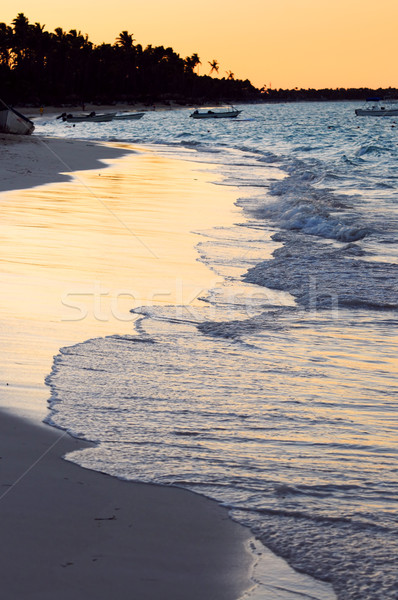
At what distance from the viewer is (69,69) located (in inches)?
5719

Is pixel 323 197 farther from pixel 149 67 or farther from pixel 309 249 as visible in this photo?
pixel 149 67

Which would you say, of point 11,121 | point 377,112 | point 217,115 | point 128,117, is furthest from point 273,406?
point 377,112

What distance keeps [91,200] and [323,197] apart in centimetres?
623

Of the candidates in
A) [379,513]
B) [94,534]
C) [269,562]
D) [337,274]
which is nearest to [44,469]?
[94,534]

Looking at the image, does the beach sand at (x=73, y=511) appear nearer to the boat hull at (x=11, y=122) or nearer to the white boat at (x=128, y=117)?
the boat hull at (x=11, y=122)

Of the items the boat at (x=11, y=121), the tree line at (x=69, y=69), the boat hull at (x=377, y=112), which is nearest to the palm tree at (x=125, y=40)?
the tree line at (x=69, y=69)

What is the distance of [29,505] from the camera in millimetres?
3236

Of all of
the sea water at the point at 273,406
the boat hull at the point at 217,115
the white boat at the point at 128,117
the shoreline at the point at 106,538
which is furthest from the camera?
the boat hull at the point at 217,115

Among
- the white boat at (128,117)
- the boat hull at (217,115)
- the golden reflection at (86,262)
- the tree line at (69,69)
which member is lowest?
the golden reflection at (86,262)

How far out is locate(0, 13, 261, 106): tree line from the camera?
12512 cm

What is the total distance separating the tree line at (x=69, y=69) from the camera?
125 m

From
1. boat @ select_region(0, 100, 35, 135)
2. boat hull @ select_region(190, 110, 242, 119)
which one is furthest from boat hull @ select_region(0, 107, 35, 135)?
boat hull @ select_region(190, 110, 242, 119)

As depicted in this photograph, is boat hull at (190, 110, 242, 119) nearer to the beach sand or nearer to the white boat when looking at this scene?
the white boat

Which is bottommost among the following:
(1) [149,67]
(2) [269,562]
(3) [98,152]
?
(2) [269,562]
